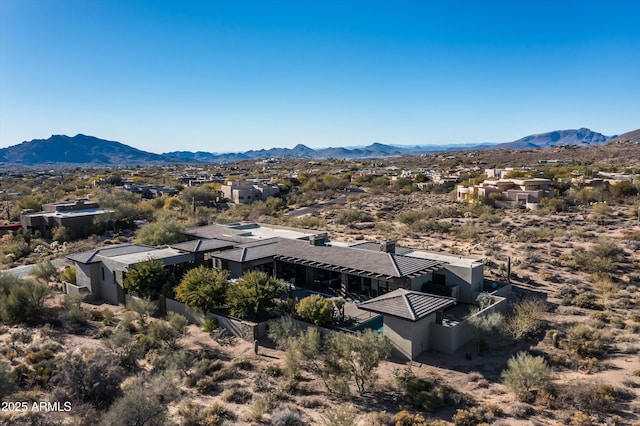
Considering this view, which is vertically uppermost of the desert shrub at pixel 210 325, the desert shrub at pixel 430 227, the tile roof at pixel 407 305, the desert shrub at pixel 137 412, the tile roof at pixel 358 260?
the tile roof at pixel 358 260

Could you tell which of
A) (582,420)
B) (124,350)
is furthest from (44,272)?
(582,420)

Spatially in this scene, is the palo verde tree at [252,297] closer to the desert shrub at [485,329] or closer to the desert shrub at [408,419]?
the desert shrub at [408,419]

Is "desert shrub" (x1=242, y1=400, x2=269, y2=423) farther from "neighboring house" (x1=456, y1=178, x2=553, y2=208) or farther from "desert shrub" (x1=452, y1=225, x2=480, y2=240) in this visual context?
"neighboring house" (x1=456, y1=178, x2=553, y2=208)

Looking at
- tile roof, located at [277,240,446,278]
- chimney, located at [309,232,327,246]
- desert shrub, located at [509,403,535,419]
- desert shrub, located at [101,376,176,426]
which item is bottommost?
desert shrub, located at [509,403,535,419]

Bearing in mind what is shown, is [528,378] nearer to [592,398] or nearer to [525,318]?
[592,398]

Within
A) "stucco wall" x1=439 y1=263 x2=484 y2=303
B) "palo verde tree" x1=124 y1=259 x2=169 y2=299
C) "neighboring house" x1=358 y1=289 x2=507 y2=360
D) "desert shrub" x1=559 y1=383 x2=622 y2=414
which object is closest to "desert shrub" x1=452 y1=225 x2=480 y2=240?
"stucco wall" x1=439 y1=263 x2=484 y2=303

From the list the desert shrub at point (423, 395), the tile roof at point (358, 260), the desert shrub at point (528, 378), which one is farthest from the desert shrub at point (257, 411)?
the tile roof at point (358, 260)

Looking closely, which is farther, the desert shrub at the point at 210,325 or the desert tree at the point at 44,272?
the desert tree at the point at 44,272

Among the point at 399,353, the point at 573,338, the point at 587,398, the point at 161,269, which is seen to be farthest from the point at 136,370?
the point at 573,338
